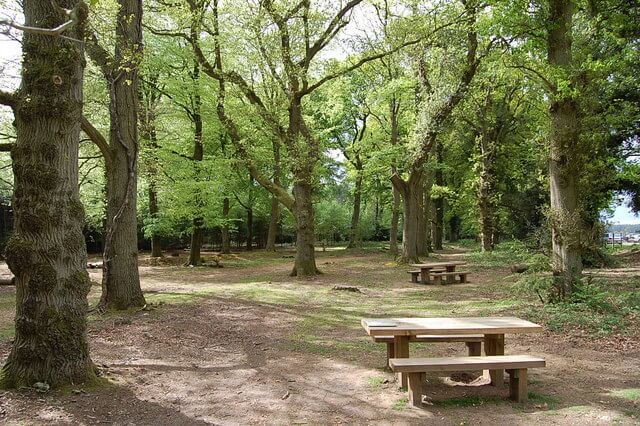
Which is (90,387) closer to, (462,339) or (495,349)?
(462,339)

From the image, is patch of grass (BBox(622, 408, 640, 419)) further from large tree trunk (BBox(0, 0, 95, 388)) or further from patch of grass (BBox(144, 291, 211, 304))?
patch of grass (BBox(144, 291, 211, 304))

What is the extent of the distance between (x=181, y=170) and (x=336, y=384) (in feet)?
53.4

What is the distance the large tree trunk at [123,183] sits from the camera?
8.97 meters

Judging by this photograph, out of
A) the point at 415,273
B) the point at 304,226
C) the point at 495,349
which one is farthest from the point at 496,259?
the point at 495,349

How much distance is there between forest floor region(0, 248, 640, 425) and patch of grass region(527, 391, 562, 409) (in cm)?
2

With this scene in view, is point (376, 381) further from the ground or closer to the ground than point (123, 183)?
closer to the ground

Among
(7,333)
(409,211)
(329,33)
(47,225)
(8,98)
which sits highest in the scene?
(329,33)

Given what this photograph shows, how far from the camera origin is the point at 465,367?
4.38 metres

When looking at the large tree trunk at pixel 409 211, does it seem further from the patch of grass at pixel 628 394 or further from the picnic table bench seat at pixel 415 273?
the patch of grass at pixel 628 394

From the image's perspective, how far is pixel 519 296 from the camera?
10664 millimetres

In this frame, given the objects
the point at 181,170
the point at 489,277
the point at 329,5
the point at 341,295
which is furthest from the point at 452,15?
the point at 181,170

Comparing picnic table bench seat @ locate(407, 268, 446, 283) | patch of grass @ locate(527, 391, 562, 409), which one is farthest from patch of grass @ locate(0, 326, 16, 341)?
picnic table bench seat @ locate(407, 268, 446, 283)

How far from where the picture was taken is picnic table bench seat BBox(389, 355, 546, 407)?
14.2ft

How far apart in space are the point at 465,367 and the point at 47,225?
414 cm
